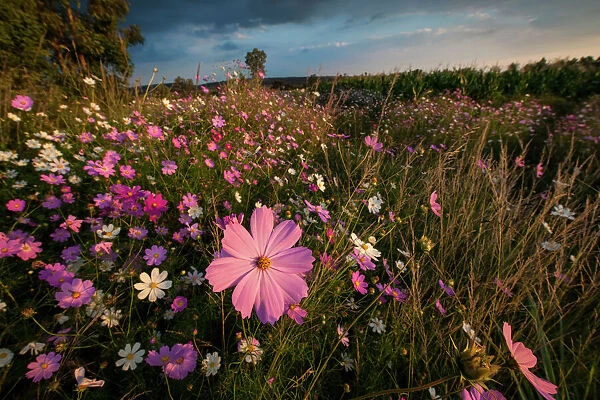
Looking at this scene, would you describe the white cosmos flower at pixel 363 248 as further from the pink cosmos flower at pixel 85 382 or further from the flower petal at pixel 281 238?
the pink cosmos flower at pixel 85 382

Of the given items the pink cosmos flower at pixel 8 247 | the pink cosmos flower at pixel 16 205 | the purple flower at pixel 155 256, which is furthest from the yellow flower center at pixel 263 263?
the pink cosmos flower at pixel 16 205

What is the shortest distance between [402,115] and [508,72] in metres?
9.36

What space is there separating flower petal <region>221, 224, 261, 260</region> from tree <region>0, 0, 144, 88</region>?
9.82 feet

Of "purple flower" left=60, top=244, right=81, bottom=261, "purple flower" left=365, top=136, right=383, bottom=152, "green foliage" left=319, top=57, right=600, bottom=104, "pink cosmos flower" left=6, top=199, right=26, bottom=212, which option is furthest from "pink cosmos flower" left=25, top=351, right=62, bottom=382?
"green foliage" left=319, top=57, right=600, bottom=104

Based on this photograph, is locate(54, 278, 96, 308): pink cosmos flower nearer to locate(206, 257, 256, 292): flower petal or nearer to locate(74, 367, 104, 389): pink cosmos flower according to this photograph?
locate(74, 367, 104, 389): pink cosmos flower

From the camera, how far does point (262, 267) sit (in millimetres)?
663

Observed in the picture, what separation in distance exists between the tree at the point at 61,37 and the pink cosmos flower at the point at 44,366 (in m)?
2.79

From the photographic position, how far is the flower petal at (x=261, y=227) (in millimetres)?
682

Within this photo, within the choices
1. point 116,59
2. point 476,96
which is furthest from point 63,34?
point 476,96

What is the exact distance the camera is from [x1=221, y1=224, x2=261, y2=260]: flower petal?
62 cm

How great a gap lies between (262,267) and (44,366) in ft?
2.71

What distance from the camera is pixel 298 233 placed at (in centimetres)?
67

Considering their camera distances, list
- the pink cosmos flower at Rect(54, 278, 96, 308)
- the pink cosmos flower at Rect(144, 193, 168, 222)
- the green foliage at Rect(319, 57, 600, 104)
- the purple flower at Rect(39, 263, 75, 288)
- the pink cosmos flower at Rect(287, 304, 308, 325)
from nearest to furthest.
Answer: the pink cosmos flower at Rect(287, 304, 308, 325) → the pink cosmos flower at Rect(54, 278, 96, 308) → the purple flower at Rect(39, 263, 75, 288) → the pink cosmos flower at Rect(144, 193, 168, 222) → the green foliage at Rect(319, 57, 600, 104)

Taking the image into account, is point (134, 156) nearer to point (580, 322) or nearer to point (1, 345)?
point (1, 345)
